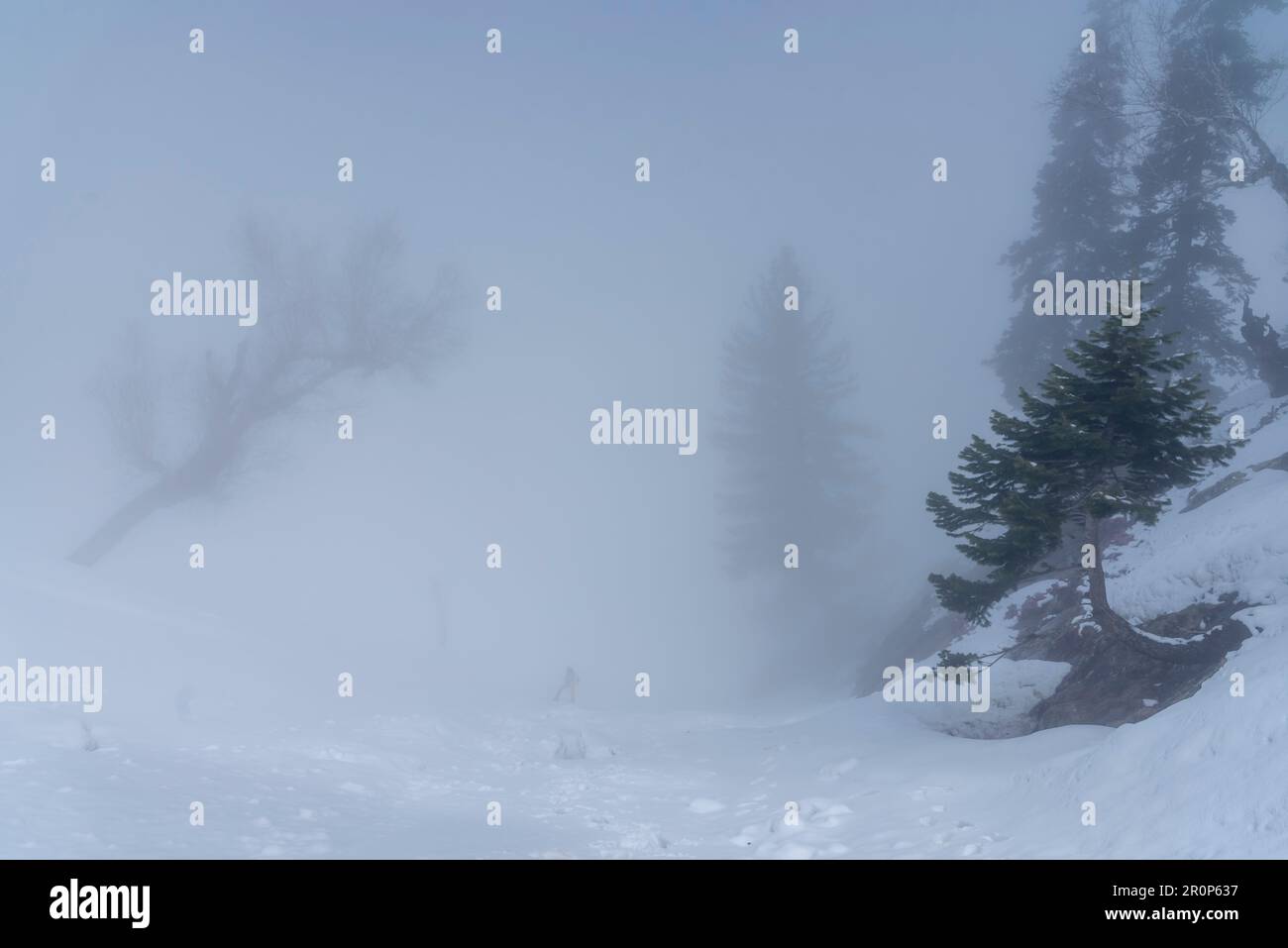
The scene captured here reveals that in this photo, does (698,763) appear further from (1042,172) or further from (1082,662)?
(1042,172)

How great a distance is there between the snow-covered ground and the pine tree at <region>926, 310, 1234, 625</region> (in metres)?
2.11

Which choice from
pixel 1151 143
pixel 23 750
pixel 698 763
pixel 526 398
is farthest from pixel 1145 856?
pixel 526 398

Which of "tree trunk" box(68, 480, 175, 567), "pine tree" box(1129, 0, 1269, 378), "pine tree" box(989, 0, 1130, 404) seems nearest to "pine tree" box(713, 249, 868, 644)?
"pine tree" box(989, 0, 1130, 404)

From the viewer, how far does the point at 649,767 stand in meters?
14.2

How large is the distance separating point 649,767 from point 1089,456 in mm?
8587

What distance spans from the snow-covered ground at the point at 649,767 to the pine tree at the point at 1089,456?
6.91ft

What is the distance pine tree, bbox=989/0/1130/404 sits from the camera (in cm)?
2597

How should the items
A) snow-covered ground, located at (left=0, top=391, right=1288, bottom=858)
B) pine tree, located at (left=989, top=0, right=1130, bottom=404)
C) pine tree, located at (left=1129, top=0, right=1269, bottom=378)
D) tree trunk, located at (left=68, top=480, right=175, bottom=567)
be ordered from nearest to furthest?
snow-covered ground, located at (left=0, top=391, right=1288, bottom=858)
pine tree, located at (left=1129, top=0, right=1269, bottom=378)
tree trunk, located at (left=68, top=480, right=175, bottom=567)
pine tree, located at (left=989, top=0, right=1130, bottom=404)

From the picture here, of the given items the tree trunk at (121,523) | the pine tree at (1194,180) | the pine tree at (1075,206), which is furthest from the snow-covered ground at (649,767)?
the pine tree at (1075,206)

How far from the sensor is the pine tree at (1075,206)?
85.2 ft

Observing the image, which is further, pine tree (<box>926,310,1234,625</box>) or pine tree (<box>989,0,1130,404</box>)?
pine tree (<box>989,0,1130,404</box>)

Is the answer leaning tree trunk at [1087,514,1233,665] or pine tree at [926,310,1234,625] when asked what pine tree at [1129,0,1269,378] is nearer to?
pine tree at [926,310,1234,625]

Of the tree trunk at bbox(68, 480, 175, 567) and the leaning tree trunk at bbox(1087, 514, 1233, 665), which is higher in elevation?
the tree trunk at bbox(68, 480, 175, 567)

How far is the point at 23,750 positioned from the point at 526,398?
241 ft
